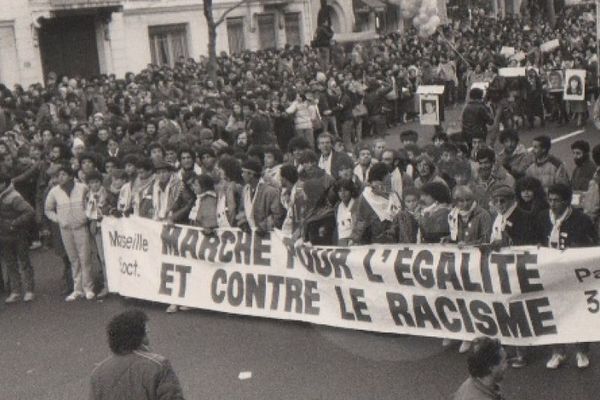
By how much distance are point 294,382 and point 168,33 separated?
97.2 ft

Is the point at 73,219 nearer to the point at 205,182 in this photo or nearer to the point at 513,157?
the point at 205,182

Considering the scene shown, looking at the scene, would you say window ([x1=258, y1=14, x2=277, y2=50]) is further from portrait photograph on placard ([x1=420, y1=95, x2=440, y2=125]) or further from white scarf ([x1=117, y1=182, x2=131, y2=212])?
white scarf ([x1=117, y1=182, x2=131, y2=212])

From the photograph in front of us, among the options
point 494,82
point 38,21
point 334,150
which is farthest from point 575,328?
point 38,21

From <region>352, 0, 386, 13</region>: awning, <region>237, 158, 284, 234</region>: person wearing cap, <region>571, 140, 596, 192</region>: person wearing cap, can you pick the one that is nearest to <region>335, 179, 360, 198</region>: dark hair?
<region>237, 158, 284, 234</region>: person wearing cap

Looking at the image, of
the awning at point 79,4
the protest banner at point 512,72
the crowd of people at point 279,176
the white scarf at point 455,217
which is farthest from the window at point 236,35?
the white scarf at point 455,217

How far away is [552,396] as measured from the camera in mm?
7824

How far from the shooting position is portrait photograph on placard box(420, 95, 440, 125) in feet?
67.5

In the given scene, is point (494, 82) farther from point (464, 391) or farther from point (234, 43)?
point (234, 43)

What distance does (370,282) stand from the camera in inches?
367

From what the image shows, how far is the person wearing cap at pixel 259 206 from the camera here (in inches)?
415

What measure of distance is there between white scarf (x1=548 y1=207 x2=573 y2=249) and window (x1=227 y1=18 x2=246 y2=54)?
31554 millimetres

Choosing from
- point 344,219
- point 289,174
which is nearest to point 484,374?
point 344,219

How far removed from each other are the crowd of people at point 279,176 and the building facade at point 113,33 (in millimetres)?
8864

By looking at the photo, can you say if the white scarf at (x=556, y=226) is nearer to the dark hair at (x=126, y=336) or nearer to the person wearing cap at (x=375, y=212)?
the person wearing cap at (x=375, y=212)
